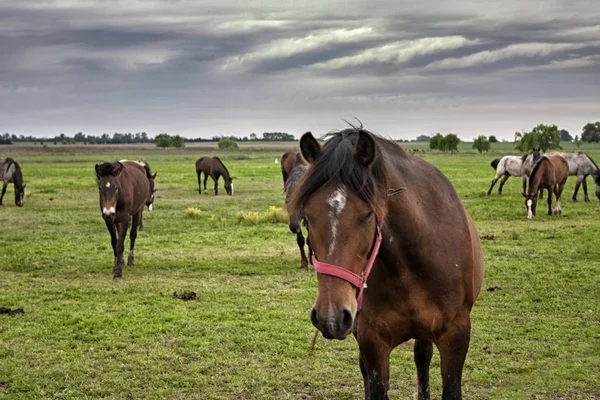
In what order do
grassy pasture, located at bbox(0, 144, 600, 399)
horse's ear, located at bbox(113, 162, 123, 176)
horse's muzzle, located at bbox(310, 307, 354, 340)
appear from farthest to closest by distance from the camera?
horse's ear, located at bbox(113, 162, 123, 176), grassy pasture, located at bbox(0, 144, 600, 399), horse's muzzle, located at bbox(310, 307, 354, 340)

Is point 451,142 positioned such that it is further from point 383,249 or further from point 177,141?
point 383,249

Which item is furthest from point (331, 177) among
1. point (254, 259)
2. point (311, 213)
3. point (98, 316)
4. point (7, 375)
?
point (254, 259)

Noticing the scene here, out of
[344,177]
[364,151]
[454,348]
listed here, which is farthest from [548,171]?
[344,177]

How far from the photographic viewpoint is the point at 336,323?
257 centimetres

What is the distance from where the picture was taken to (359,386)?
5.58 meters

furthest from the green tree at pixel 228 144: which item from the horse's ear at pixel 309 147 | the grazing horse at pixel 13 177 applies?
the horse's ear at pixel 309 147

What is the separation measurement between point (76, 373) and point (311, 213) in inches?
165

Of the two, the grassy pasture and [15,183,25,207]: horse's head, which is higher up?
[15,183,25,207]: horse's head

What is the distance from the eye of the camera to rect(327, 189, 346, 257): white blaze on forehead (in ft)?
8.95

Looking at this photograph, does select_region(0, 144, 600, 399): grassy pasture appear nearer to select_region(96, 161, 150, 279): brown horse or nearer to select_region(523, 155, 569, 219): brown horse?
select_region(96, 161, 150, 279): brown horse

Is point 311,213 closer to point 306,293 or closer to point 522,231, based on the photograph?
point 306,293

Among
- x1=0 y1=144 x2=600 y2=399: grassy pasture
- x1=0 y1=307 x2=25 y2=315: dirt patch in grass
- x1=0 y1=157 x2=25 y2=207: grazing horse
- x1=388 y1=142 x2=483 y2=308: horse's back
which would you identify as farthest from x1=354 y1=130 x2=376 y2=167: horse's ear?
x1=0 y1=157 x2=25 y2=207: grazing horse

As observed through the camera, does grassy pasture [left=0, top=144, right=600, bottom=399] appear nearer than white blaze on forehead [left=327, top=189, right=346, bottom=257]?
No

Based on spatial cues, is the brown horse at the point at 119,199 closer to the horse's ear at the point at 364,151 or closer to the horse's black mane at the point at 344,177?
the horse's black mane at the point at 344,177
